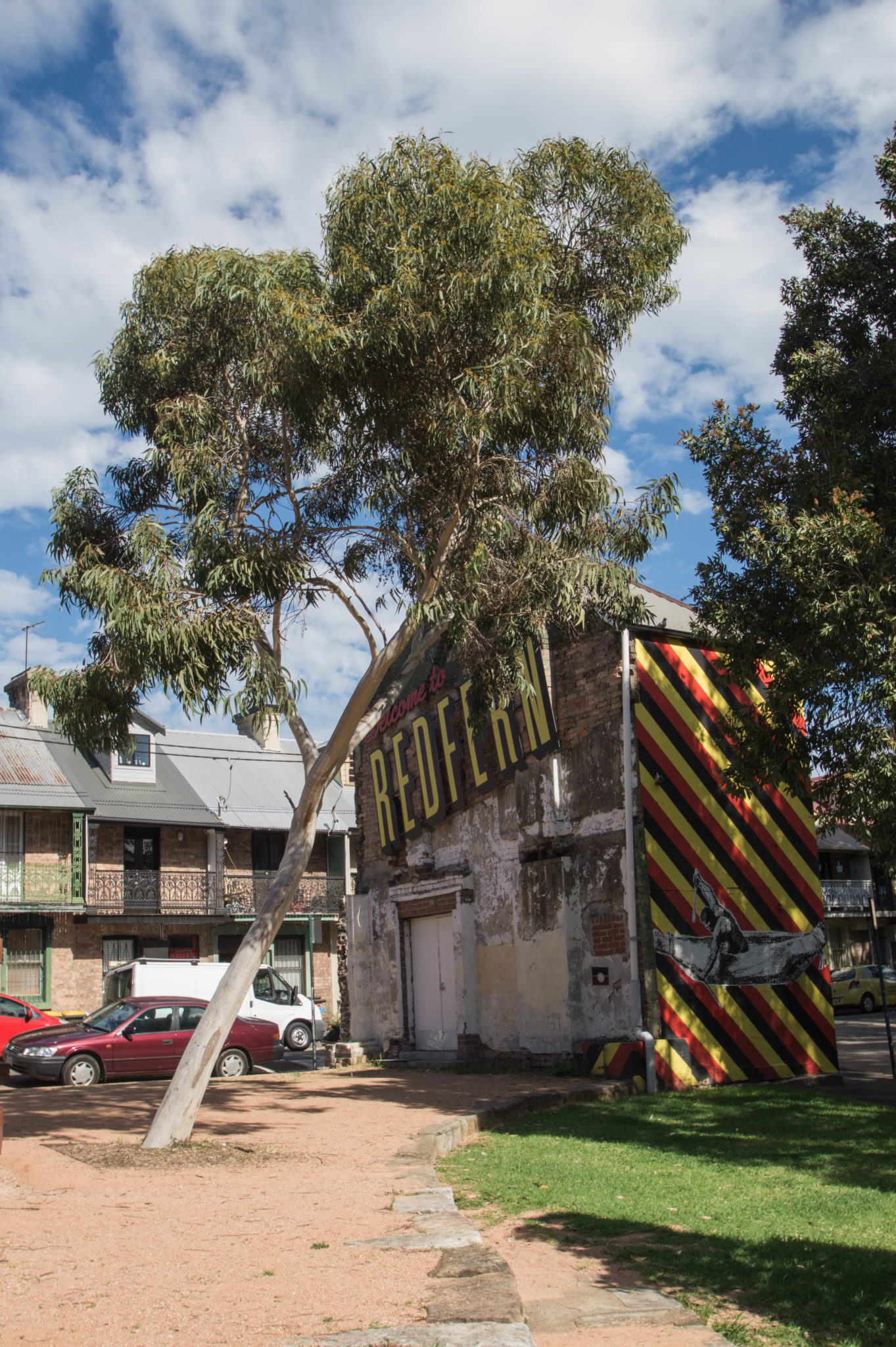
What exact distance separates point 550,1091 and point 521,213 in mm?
8757

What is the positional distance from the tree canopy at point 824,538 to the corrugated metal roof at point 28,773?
21485mm

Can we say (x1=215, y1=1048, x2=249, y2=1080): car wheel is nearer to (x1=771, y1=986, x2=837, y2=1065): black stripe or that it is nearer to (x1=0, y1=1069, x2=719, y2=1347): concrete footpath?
(x1=0, y1=1069, x2=719, y2=1347): concrete footpath

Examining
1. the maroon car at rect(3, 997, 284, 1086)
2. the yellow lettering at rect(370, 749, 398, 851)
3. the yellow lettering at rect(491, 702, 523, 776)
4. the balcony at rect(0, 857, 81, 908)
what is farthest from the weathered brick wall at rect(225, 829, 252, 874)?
the yellow lettering at rect(491, 702, 523, 776)

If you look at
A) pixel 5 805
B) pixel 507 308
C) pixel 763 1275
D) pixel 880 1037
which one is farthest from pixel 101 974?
pixel 763 1275

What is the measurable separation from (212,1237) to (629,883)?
7.53 m

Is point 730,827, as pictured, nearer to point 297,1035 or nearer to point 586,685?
point 586,685

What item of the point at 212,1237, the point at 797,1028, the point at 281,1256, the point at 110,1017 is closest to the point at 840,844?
the point at 797,1028

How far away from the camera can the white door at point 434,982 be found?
1636 centimetres

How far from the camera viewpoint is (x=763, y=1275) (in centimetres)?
518

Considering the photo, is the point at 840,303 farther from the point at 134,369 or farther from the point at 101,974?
the point at 101,974

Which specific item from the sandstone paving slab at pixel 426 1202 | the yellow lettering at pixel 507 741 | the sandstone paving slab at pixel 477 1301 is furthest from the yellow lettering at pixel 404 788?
the sandstone paving slab at pixel 477 1301

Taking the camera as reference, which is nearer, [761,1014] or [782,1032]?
[761,1014]

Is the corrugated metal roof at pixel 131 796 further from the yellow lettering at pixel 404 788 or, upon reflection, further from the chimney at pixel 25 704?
the yellow lettering at pixel 404 788

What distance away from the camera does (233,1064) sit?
18.8 metres
